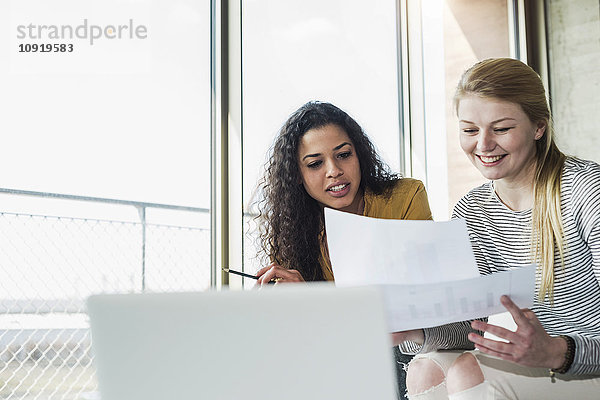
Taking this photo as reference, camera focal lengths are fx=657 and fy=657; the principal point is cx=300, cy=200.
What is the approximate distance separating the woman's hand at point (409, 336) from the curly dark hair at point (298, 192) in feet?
1.69

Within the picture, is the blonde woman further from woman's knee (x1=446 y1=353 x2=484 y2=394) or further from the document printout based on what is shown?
the document printout

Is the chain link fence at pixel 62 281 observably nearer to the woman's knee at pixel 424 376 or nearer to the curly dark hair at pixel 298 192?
the curly dark hair at pixel 298 192

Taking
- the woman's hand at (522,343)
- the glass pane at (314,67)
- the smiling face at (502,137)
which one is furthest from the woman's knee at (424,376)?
the glass pane at (314,67)

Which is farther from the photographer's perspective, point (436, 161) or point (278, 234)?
point (436, 161)

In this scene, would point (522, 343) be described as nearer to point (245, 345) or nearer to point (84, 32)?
point (245, 345)

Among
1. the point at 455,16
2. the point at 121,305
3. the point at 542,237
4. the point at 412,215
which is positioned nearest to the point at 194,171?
the point at 412,215

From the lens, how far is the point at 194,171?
2361 millimetres

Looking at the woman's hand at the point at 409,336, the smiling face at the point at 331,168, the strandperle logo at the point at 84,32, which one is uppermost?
the strandperle logo at the point at 84,32

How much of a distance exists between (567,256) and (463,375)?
0.39 metres

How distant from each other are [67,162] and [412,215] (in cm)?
107

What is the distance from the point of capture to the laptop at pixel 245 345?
595 millimetres

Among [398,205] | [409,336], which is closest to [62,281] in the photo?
[398,205]

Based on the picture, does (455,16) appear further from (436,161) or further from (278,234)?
(278,234)

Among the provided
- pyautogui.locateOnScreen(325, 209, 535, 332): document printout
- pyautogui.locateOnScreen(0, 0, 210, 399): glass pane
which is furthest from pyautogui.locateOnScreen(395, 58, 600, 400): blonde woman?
pyautogui.locateOnScreen(0, 0, 210, 399): glass pane
